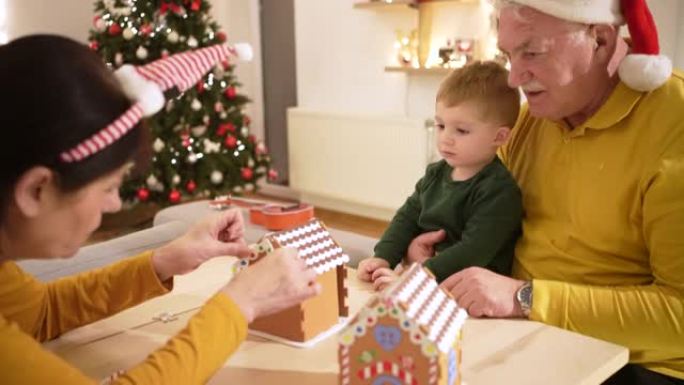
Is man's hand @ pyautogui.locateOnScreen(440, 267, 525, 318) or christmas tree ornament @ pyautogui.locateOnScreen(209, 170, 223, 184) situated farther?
christmas tree ornament @ pyautogui.locateOnScreen(209, 170, 223, 184)

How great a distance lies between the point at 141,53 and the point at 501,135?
2.99m

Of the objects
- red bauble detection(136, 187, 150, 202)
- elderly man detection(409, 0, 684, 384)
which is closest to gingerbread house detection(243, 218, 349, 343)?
elderly man detection(409, 0, 684, 384)

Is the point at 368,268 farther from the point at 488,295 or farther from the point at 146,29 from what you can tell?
the point at 146,29

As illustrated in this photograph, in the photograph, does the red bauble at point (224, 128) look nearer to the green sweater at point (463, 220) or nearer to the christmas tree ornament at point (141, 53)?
the christmas tree ornament at point (141, 53)

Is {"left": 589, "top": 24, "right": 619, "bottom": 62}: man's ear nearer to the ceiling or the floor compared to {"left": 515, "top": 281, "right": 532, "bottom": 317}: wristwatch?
nearer to the ceiling

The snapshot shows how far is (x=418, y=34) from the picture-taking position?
421cm

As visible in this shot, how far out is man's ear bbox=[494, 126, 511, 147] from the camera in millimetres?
1622

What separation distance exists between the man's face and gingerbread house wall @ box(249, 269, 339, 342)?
2.11ft

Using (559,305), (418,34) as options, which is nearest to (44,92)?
(559,305)

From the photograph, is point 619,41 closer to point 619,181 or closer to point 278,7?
point 619,181

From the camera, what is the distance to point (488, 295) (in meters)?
1.24

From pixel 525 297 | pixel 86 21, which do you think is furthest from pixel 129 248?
pixel 86 21

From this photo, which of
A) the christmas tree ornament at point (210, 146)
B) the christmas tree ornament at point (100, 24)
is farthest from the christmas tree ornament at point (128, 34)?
the christmas tree ornament at point (210, 146)

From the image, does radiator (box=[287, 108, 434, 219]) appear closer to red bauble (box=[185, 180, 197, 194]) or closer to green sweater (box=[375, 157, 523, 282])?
red bauble (box=[185, 180, 197, 194])
